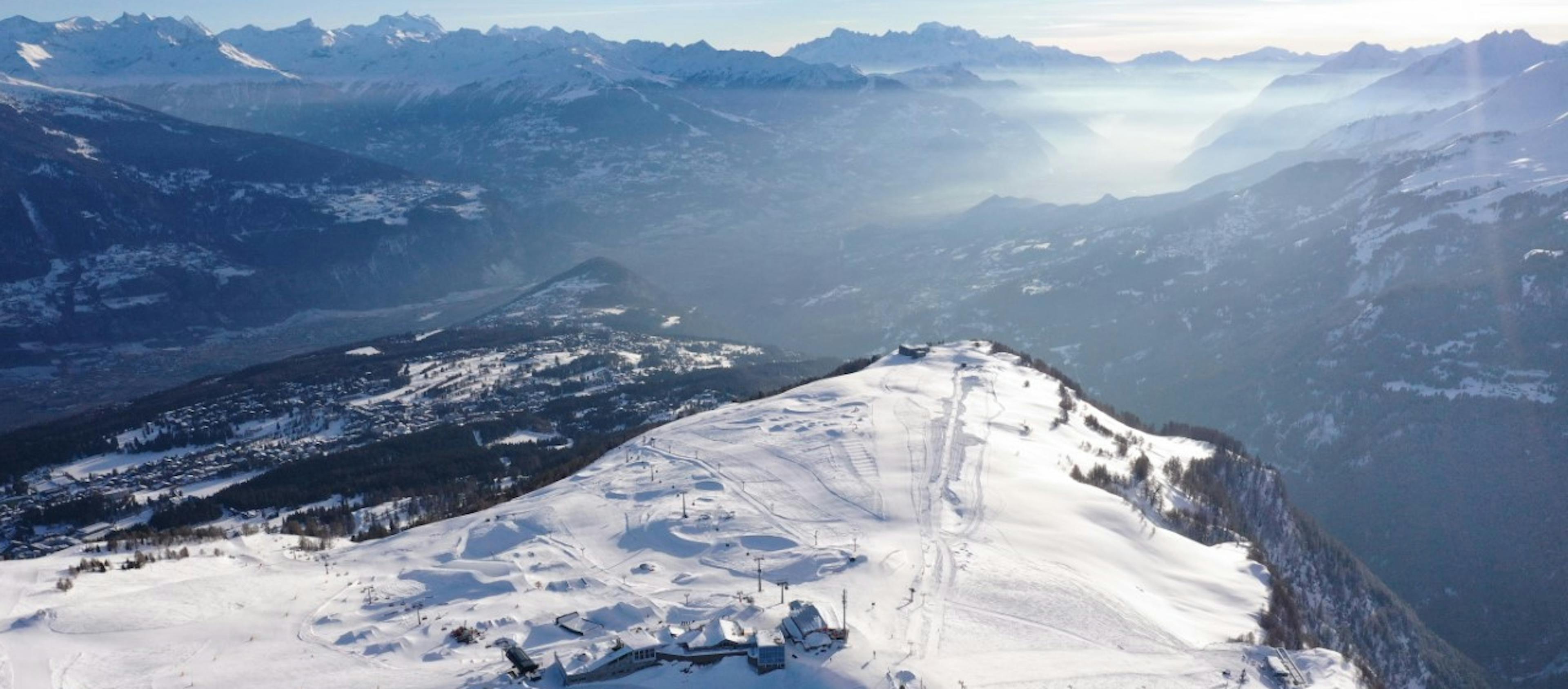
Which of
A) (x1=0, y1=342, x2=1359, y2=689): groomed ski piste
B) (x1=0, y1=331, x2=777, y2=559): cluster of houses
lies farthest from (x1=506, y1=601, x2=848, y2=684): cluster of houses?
(x1=0, y1=331, x2=777, y2=559): cluster of houses

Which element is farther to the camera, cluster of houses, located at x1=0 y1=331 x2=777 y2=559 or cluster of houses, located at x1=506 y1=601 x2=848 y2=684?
cluster of houses, located at x1=0 y1=331 x2=777 y2=559

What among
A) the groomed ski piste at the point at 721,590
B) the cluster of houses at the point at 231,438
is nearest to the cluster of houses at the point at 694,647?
the groomed ski piste at the point at 721,590

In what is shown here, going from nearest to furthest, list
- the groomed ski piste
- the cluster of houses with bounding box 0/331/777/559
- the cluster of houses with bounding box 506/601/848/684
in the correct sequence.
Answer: the cluster of houses with bounding box 506/601/848/684, the groomed ski piste, the cluster of houses with bounding box 0/331/777/559

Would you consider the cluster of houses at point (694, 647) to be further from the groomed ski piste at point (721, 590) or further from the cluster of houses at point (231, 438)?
the cluster of houses at point (231, 438)

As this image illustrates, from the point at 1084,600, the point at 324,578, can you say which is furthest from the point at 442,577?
the point at 1084,600

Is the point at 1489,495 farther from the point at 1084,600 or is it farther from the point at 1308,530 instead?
the point at 1084,600

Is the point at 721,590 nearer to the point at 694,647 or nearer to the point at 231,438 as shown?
the point at 694,647

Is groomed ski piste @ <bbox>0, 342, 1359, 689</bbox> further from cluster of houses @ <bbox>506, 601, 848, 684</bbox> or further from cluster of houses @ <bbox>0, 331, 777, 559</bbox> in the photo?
cluster of houses @ <bbox>0, 331, 777, 559</bbox>

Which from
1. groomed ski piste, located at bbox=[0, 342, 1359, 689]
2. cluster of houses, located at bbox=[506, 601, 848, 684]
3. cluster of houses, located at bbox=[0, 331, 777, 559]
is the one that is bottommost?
cluster of houses, located at bbox=[0, 331, 777, 559]
